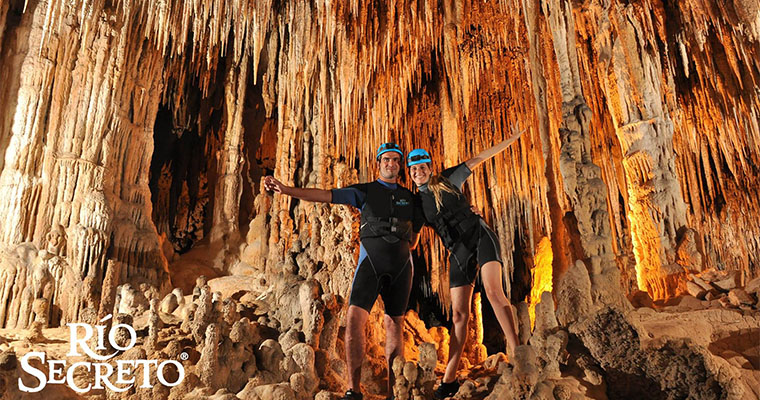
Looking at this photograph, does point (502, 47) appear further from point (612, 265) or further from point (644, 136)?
point (612, 265)

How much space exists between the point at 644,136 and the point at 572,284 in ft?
12.1

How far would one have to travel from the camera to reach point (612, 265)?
4137mm

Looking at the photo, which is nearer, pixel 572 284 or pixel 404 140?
pixel 572 284

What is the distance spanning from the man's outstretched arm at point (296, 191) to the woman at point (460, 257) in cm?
60

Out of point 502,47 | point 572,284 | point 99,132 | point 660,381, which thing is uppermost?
point 502,47

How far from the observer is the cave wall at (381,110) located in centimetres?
662

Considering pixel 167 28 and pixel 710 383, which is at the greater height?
pixel 167 28

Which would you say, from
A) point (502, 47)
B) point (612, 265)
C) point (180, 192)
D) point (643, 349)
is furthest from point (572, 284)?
point (180, 192)

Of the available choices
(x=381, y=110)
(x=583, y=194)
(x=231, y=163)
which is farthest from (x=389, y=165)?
(x=231, y=163)

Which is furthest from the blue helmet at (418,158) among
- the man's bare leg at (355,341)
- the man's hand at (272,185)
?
the man's bare leg at (355,341)

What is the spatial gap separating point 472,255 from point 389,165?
730 mm

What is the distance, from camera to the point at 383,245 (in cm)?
301

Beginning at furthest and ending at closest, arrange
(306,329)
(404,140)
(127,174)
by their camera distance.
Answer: (404,140) → (127,174) → (306,329)

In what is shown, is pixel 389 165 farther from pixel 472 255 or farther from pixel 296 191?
pixel 472 255
